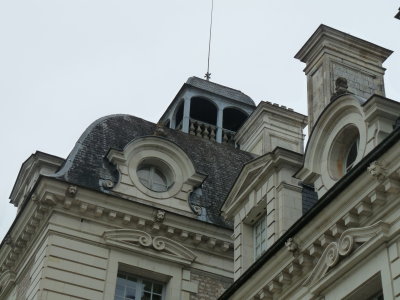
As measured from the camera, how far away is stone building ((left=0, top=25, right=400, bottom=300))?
13312mm

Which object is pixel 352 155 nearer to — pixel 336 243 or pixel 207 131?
pixel 336 243

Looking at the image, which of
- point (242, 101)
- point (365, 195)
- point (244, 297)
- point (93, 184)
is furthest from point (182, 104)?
point (365, 195)

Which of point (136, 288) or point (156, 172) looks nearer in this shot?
point (136, 288)

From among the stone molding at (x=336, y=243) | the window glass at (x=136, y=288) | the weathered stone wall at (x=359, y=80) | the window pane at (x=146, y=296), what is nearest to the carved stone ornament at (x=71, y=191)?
the window glass at (x=136, y=288)

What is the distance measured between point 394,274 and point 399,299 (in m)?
0.47

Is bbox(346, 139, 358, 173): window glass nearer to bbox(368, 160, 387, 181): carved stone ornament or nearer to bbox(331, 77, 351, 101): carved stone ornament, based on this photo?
→ bbox(331, 77, 351, 101): carved stone ornament

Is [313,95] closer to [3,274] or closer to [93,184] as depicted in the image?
[93,184]

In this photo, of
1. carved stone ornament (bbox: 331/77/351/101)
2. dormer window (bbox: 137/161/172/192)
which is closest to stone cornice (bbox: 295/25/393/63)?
carved stone ornament (bbox: 331/77/351/101)

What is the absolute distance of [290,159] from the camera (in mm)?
16984

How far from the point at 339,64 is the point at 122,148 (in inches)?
248

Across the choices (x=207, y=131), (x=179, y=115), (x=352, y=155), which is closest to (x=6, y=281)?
(x=207, y=131)

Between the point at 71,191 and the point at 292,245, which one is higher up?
the point at 71,191

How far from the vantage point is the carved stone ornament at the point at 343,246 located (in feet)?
42.2

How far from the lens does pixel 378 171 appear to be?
12789 millimetres
